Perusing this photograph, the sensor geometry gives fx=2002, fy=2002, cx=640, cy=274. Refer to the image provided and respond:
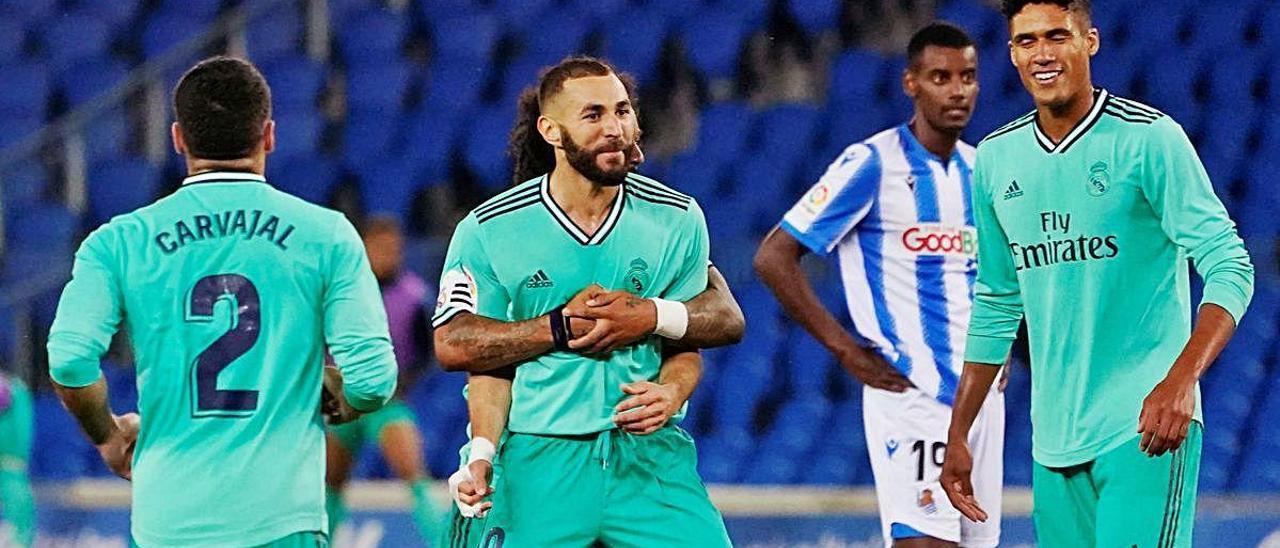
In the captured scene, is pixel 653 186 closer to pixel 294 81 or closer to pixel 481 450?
pixel 481 450

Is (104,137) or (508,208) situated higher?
(104,137)

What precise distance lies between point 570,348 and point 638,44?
8.03 metres

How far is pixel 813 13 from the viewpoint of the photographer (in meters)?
13.0

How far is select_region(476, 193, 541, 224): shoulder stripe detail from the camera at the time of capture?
513 cm

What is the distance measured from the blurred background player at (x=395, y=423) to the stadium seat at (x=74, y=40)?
197 inches

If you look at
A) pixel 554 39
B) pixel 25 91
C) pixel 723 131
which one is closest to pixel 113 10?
pixel 25 91

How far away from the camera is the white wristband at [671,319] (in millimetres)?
5004

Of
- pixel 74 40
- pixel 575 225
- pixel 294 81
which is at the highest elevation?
pixel 74 40

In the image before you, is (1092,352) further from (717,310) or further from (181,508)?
(181,508)

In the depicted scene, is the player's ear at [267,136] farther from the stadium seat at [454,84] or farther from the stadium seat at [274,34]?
the stadium seat at [274,34]

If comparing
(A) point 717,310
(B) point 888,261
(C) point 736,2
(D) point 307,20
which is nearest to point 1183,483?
(A) point 717,310

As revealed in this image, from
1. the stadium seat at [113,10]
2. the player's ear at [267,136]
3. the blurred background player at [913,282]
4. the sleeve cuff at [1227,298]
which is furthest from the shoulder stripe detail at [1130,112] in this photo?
the stadium seat at [113,10]

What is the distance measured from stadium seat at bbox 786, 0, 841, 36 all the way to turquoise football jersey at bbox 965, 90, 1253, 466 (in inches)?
312

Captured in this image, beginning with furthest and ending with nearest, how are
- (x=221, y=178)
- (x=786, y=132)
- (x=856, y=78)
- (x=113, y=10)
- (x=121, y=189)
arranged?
(x=113, y=10), (x=856, y=78), (x=121, y=189), (x=786, y=132), (x=221, y=178)
